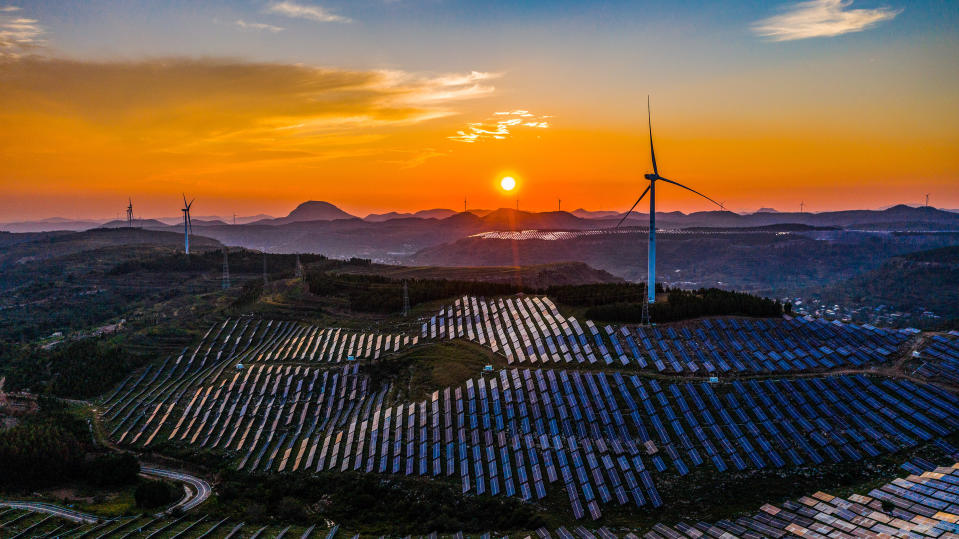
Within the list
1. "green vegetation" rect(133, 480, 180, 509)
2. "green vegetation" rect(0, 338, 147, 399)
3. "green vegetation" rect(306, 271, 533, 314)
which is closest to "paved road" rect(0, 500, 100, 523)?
"green vegetation" rect(133, 480, 180, 509)

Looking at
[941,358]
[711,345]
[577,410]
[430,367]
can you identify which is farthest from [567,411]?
[941,358]

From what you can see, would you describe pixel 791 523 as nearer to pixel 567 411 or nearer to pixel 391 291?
pixel 567 411

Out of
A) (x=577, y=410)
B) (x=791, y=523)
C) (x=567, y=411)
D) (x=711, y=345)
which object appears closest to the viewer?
(x=791, y=523)

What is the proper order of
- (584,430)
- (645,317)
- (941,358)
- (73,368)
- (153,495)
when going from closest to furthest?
(153,495) < (584,430) < (941,358) < (645,317) < (73,368)

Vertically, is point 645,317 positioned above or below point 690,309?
below

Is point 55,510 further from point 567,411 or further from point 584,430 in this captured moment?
point 584,430

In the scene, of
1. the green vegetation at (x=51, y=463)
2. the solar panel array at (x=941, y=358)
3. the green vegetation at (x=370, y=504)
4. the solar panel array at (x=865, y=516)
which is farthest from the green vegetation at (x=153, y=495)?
the solar panel array at (x=941, y=358)

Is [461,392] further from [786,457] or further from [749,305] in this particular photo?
[749,305]

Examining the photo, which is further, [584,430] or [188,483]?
[188,483]

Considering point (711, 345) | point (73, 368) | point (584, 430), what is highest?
point (711, 345)

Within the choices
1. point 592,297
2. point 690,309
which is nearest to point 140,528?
point 592,297
